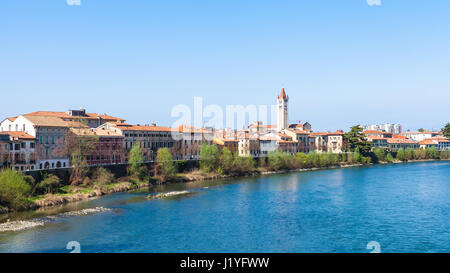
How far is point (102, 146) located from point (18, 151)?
46.0ft

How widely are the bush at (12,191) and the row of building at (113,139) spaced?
9.60m

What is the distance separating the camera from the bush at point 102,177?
47062 millimetres

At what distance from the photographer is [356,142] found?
330 ft

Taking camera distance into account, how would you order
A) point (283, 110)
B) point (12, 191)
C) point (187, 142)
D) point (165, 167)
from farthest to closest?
point (283, 110) → point (187, 142) → point (165, 167) → point (12, 191)

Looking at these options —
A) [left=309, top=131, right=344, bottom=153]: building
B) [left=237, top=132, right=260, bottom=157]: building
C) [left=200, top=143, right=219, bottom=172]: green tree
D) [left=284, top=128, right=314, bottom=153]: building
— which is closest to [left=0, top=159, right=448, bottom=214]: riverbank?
[left=200, top=143, right=219, bottom=172]: green tree

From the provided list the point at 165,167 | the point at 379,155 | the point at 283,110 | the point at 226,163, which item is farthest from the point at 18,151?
the point at 379,155

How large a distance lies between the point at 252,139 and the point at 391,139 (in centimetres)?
5564

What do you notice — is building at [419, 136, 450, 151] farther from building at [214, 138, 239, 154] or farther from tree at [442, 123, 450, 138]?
building at [214, 138, 239, 154]

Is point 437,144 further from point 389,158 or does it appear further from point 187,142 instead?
point 187,142

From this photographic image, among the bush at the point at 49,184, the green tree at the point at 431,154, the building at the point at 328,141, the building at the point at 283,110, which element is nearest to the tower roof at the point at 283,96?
the building at the point at 283,110

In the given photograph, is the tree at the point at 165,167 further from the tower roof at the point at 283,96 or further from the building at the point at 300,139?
the tower roof at the point at 283,96

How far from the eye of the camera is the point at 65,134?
5416cm

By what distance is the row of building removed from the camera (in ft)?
159
